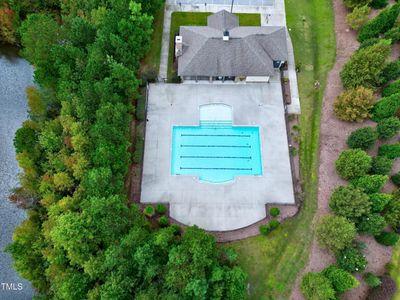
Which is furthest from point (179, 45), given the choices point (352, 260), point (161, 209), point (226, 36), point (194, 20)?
point (352, 260)

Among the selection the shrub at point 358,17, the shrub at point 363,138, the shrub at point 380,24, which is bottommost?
the shrub at point 363,138

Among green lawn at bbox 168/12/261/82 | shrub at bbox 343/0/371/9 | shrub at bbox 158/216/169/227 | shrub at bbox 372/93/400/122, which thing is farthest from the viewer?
green lawn at bbox 168/12/261/82

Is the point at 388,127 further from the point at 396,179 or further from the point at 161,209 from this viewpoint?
the point at 161,209

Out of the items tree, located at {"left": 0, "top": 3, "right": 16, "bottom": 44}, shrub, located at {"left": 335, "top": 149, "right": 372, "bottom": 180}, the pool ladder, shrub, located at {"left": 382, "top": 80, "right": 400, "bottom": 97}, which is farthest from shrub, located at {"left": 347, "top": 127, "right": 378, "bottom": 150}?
tree, located at {"left": 0, "top": 3, "right": 16, "bottom": 44}

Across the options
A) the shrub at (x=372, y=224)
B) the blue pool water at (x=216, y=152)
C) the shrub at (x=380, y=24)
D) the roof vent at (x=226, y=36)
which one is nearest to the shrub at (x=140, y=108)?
the blue pool water at (x=216, y=152)

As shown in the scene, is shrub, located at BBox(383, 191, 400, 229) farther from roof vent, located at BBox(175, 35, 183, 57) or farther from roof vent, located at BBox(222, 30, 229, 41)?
roof vent, located at BBox(175, 35, 183, 57)

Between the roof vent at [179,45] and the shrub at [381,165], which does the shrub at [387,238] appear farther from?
the roof vent at [179,45]
